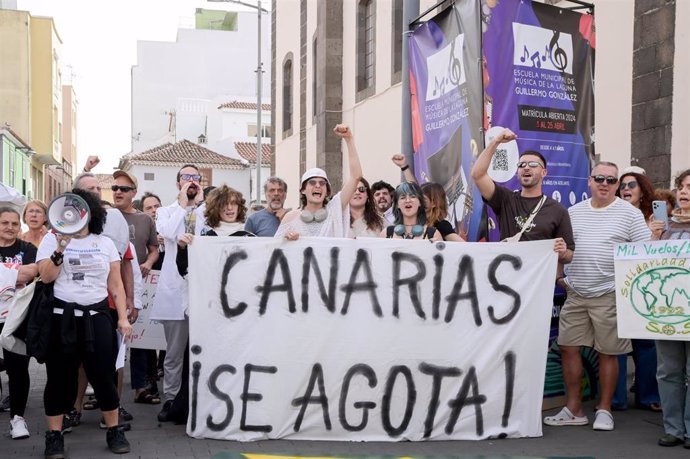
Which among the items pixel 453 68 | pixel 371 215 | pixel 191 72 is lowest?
pixel 371 215

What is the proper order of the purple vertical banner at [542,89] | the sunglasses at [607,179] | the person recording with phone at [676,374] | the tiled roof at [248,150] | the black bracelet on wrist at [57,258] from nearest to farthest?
the black bracelet on wrist at [57,258]
the person recording with phone at [676,374]
the sunglasses at [607,179]
the purple vertical banner at [542,89]
the tiled roof at [248,150]

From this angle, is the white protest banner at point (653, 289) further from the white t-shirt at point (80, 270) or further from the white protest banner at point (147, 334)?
the white protest banner at point (147, 334)

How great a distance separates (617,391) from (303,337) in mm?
2835

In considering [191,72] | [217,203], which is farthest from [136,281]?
[191,72]

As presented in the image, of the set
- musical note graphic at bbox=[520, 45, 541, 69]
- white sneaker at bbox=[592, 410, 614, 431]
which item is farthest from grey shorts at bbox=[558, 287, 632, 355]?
musical note graphic at bbox=[520, 45, 541, 69]

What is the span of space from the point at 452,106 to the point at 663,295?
248 centimetres

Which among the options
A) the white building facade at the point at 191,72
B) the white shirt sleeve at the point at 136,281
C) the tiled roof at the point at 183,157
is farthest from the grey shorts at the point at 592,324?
the white building facade at the point at 191,72

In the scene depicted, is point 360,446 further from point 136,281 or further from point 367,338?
point 136,281

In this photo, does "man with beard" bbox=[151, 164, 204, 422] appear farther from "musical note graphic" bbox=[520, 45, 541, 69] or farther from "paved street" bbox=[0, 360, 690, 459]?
"musical note graphic" bbox=[520, 45, 541, 69]

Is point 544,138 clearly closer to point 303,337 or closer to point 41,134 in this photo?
point 303,337

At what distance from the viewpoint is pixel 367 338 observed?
599cm

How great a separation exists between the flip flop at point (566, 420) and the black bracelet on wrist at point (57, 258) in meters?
3.65

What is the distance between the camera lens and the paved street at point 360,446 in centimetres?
563

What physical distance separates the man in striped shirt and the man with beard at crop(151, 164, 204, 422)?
9.36 ft
